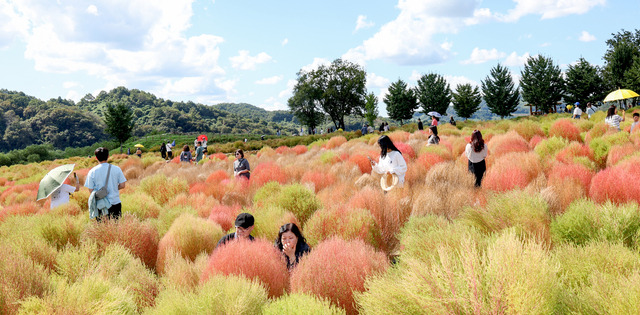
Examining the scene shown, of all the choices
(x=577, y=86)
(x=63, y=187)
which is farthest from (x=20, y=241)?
(x=577, y=86)

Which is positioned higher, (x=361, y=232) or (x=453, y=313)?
(x=453, y=313)

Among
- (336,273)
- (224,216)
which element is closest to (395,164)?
(224,216)

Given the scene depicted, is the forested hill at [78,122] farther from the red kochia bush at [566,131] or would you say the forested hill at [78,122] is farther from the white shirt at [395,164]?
the white shirt at [395,164]

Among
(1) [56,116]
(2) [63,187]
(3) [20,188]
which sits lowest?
(3) [20,188]

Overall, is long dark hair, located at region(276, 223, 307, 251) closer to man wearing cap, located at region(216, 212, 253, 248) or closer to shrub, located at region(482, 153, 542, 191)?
man wearing cap, located at region(216, 212, 253, 248)

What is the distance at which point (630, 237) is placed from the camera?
354cm

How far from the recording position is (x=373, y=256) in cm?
364

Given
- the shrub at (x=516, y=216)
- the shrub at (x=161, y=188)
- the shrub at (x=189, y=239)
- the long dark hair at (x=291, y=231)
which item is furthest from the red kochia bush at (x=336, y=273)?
the shrub at (x=161, y=188)

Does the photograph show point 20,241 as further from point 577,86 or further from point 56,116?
point 56,116

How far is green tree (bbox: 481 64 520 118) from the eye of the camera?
53406 mm

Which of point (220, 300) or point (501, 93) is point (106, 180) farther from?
point (501, 93)

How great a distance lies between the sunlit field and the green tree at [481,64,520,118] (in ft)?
166

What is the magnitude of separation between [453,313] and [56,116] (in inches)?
4340

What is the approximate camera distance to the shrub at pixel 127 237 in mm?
4938
